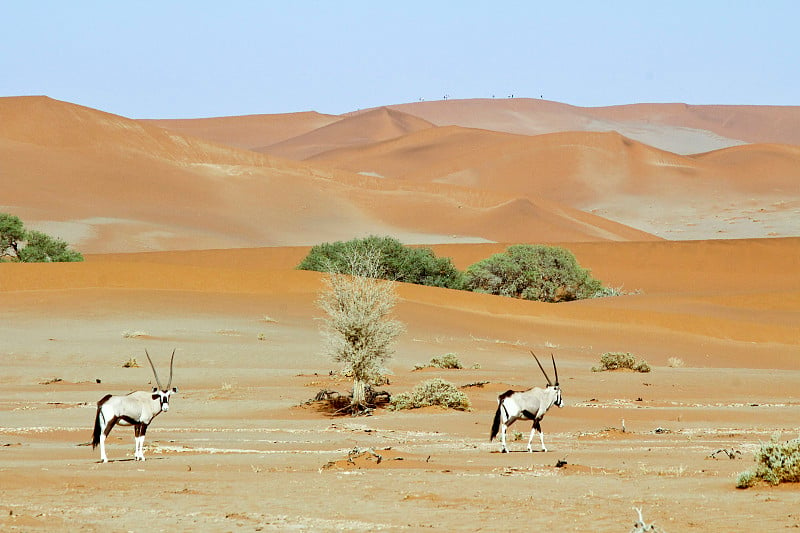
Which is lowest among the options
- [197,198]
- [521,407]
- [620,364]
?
[620,364]

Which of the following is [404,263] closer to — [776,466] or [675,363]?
[675,363]

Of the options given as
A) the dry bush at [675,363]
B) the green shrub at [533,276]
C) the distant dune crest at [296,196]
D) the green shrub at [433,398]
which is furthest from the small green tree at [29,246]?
the green shrub at [433,398]

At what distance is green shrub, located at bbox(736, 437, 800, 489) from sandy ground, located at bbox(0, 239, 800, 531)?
16cm

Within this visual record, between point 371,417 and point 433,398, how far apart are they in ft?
4.26

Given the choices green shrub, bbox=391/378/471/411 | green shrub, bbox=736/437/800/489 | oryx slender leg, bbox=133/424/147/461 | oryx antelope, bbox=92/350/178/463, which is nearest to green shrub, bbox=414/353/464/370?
green shrub, bbox=391/378/471/411

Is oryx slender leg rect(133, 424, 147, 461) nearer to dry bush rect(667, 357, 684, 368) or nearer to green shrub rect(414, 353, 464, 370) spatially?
green shrub rect(414, 353, 464, 370)

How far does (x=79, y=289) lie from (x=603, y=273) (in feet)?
119

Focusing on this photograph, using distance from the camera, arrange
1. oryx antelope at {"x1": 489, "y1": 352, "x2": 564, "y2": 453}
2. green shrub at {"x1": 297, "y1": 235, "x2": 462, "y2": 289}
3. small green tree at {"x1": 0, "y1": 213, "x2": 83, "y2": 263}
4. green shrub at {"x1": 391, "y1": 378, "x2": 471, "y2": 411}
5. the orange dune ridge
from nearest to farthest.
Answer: oryx antelope at {"x1": 489, "y1": 352, "x2": 564, "y2": 453}
green shrub at {"x1": 391, "y1": 378, "x2": 471, "y2": 411}
green shrub at {"x1": 297, "y1": 235, "x2": 462, "y2": 289}
small green tree at {"x1": 0, "y1": 213, "x2": 83, "y2": 263}
the orange dune ridge

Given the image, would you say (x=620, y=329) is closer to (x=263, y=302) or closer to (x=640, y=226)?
(x=263, y=302)

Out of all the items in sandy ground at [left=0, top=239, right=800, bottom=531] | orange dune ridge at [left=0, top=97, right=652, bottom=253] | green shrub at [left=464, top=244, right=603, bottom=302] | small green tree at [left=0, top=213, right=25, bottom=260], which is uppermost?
orange dune ridge at [left=0, top=97, right=652, bottom=253]

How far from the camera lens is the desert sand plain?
31.2ft

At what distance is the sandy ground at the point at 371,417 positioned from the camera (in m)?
9.25

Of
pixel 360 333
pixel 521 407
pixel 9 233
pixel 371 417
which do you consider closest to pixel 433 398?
pixel 371 417

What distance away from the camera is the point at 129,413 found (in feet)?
40.9
